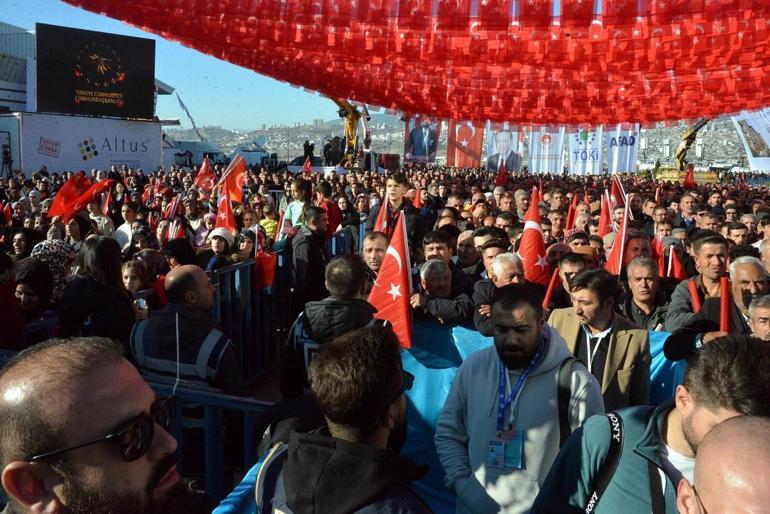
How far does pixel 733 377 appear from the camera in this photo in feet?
6.79

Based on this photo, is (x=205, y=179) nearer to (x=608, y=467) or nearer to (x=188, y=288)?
(x=188, y=288)

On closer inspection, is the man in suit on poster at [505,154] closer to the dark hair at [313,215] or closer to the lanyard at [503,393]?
the dark hair at [313,215]

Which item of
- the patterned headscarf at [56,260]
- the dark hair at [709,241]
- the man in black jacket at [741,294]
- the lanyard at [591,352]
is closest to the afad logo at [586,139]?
the dark hair at [709,241]

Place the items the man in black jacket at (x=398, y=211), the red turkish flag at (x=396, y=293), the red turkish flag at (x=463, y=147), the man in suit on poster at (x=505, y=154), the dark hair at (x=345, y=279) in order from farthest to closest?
1. the man in suit on poster at (x=505, y=154)
2. the red turkish flag at (x=463, y=147)
3. the man in black jacket at (x=398, y=211)
4. the red turkish flag at (x=396, y=293)
5. the dark hair at (x=345, y=279)

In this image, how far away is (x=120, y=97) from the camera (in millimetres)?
38031

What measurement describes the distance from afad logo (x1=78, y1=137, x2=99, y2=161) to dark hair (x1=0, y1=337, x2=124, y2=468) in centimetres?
3816

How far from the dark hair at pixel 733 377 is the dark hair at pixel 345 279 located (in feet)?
6.96

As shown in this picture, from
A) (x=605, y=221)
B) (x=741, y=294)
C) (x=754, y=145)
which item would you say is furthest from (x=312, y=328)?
(x=754, y=145)

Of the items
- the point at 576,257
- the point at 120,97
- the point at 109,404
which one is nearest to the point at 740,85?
the point at 576,257

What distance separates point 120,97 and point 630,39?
37.1 meters

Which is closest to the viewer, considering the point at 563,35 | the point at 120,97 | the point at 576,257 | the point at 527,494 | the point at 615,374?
the point at 527,494

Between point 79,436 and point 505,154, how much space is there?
76.4 ft

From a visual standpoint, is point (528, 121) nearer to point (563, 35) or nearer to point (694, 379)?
point (563, 35)

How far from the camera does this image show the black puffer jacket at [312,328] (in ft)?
12.6
